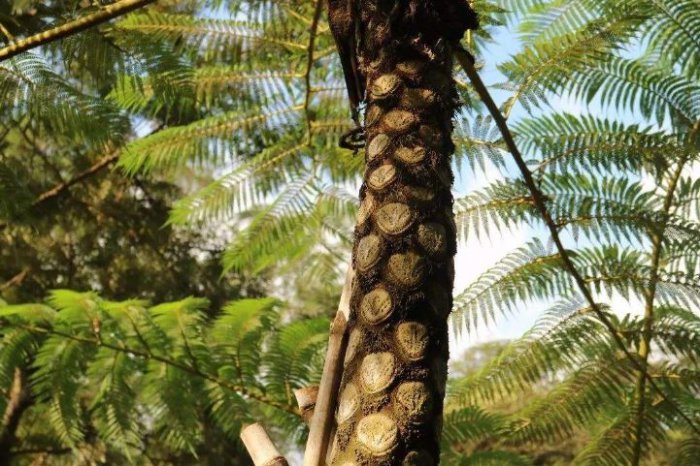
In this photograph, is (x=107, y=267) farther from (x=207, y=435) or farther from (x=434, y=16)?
(x=434, y=16)

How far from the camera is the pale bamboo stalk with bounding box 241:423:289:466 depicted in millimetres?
877

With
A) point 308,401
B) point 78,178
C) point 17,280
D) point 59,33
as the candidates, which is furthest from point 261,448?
point 17,280

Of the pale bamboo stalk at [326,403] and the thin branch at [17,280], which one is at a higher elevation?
the pale bamboo stalk at [326,403]

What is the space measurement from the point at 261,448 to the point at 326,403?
0.14 m

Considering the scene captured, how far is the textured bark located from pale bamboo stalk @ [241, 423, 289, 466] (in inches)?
5.8

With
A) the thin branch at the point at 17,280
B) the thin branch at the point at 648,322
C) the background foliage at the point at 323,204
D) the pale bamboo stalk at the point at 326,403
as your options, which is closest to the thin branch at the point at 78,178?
the thin branch at the point at 17,280

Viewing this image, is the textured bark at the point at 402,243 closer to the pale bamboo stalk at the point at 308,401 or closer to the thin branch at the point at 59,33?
the pale bamboo stalk at the point at 308,401

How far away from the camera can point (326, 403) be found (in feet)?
2.57

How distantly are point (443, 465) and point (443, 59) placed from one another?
4.37 ft

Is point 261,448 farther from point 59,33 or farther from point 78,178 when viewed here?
point 78,178

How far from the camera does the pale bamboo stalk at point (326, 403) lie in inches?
30.7

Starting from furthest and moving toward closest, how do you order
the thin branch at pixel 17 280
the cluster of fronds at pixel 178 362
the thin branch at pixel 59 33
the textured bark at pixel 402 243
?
the thin branch at pixel 17 280 < the cluster of fronds at pixel 178 362 < the thin branch at pixel 59 33 < the textured bark at pixel 402 243

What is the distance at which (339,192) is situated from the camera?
2.21 m

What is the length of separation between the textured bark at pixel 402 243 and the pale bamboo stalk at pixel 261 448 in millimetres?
146
